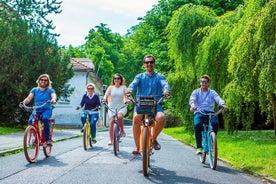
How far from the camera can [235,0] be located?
36.0m

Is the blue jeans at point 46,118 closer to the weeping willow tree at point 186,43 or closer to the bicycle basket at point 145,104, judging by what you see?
the bicycle basket at point 145,104

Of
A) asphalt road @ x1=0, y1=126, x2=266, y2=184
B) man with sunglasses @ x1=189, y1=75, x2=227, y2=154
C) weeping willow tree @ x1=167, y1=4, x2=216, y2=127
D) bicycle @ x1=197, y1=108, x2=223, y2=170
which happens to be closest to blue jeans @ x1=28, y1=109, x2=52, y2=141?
asphalt road @ x1=0, y1=126, x2=266, y2=184

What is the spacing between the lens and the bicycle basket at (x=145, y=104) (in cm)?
793

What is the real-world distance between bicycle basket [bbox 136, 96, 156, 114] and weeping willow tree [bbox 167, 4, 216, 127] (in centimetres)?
1336

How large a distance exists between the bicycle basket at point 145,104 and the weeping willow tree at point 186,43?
13355 millimetres

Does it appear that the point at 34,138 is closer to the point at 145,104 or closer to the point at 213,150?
the point at 145,104

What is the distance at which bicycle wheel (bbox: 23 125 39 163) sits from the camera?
8989 millimetres

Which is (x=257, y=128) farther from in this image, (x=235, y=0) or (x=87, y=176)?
(x=87, y=176)

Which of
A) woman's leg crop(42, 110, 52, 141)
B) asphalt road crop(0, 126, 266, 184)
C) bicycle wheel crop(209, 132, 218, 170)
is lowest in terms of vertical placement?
asphalt road crop(0, 126, 266, 184)

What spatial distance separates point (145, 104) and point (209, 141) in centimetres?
206

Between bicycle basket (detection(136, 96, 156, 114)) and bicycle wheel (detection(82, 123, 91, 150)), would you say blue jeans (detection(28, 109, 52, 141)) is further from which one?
bicycle basket (detection(136, 96, 156, 114))

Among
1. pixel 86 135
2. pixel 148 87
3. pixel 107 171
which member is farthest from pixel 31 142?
pixel 86 135

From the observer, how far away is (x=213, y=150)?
9.02 m

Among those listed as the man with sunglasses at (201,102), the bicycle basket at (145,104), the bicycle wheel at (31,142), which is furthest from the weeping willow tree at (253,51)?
the bicycle wheel at (31,142)
